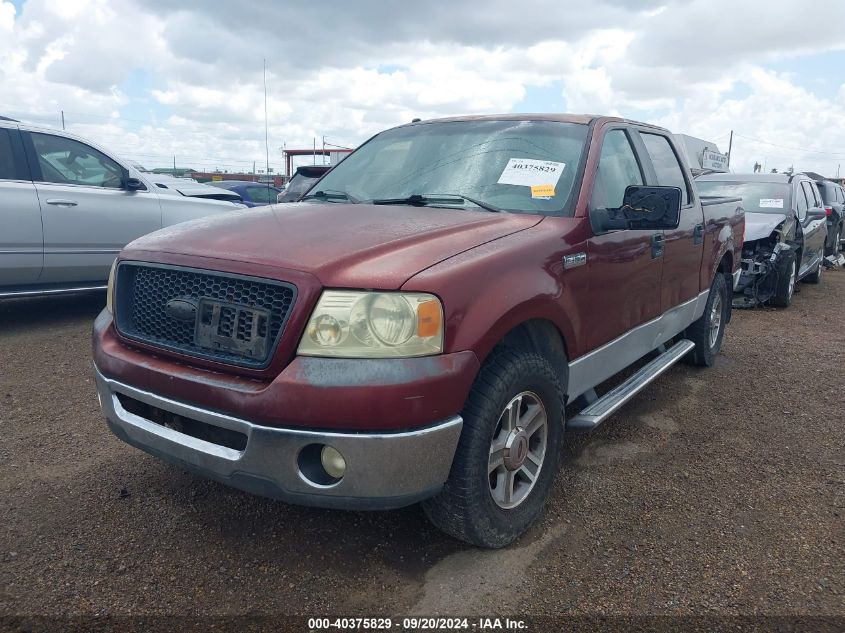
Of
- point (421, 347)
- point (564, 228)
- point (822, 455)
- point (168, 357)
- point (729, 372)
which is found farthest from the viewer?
point (729, 372)

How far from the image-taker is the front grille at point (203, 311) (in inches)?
90.0

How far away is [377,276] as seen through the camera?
2.25 meters

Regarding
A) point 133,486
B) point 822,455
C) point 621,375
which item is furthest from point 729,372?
point 133,486

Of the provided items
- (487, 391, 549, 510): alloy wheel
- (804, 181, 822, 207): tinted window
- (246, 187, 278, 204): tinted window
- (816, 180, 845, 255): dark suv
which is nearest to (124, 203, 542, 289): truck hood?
(487, 391, 549, 510): alloy wheel

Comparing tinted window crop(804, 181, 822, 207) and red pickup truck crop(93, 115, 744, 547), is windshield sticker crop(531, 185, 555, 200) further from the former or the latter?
tinted window crop(804, 181, 822, 207)

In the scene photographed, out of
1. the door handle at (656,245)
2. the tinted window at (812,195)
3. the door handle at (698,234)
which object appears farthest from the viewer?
the tinted window at (812,195)

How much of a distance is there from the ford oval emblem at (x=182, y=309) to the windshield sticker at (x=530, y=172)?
157 cm

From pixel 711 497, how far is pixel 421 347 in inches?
72.6

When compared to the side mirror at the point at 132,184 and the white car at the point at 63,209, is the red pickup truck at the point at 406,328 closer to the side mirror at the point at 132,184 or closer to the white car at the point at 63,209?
the white car at the point at 63,209

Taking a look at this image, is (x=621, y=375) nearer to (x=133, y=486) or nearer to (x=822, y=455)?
(x=822, y=455)

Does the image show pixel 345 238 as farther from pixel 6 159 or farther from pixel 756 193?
pixel 756 193

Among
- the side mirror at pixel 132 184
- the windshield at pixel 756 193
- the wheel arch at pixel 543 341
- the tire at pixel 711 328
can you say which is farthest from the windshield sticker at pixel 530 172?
the windshield at pixel 756 193

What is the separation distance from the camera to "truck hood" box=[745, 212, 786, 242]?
7.89m

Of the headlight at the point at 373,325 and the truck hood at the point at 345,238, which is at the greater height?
the truck hood at the point at 345,238
